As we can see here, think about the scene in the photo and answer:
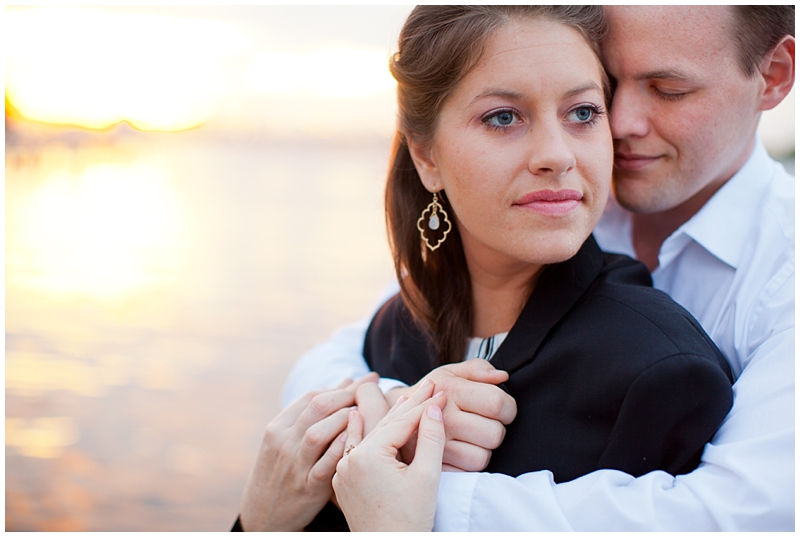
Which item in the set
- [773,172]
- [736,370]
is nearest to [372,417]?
[736,370]

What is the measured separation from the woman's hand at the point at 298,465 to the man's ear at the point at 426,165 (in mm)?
631

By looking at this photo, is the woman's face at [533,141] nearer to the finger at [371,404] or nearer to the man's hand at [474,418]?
the man's hand at [474,418]

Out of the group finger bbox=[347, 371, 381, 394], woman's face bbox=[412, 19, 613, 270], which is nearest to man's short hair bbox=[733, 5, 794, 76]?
woman's face bbox=[412, 19, 613, 270]

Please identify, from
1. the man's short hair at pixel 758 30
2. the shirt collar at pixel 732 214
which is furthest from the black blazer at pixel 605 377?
the man's short hair at pixel 758 30

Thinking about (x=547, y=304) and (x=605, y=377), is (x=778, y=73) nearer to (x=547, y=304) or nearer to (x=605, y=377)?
(x=547, y=304)

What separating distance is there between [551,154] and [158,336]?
634 cm

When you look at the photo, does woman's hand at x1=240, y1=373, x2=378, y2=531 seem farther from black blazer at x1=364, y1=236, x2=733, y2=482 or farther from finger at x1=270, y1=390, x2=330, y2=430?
black blazer at x1=364, y1=236, x2=733, y2=482

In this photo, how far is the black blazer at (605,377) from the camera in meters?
1.59

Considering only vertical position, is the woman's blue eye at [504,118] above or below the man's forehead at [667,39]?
below

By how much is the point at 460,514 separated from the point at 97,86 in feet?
62.2

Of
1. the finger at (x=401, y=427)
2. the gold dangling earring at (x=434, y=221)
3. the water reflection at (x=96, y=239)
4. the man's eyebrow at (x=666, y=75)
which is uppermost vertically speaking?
the man's eyebrow at (x=666, y=75)

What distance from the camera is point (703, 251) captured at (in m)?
2.17

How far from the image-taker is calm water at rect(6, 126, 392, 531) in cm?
458

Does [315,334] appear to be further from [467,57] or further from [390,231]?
[467,57]
